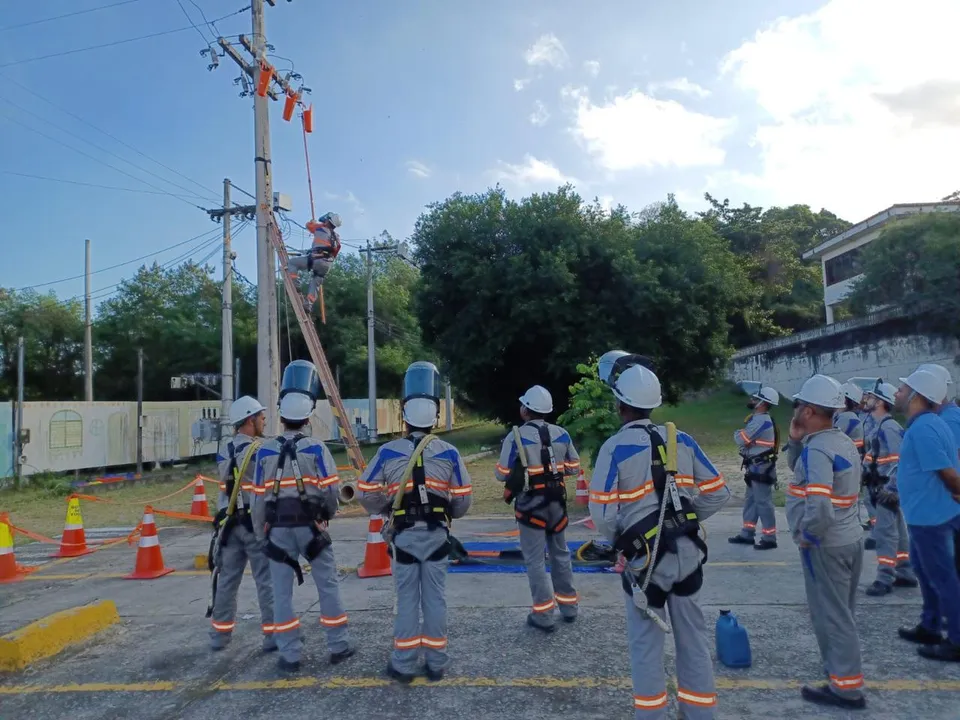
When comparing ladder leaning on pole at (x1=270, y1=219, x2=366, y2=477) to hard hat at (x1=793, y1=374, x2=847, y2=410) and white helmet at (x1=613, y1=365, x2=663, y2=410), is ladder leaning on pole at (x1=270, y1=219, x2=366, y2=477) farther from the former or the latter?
hard hat at (x1=793, y1=374, x2=847, y2=410)

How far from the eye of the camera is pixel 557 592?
18.7 feet

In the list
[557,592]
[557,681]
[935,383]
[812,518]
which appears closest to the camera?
[812,518]

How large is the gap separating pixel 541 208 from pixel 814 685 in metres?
20.5

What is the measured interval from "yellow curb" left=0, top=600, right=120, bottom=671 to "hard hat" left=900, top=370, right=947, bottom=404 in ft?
22.2

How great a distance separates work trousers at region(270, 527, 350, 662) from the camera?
4848mm

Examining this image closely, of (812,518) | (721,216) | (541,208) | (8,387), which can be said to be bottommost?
(812,518)

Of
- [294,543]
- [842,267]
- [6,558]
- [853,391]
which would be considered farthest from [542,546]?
[842,267]

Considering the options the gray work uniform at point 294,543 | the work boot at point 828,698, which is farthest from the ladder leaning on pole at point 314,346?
the work boot at point 828,698

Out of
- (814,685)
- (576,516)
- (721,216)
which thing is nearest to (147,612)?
(814,685)

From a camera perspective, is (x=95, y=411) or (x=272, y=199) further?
(x=95, y=411)

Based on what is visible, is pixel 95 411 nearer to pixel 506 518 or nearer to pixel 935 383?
pixel 506 518

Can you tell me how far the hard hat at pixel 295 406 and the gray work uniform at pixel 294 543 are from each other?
23 centimetres

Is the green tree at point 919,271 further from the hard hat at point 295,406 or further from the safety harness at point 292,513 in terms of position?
the safety harness at point 292,513

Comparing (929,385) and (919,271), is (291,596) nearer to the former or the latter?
(929,385)
